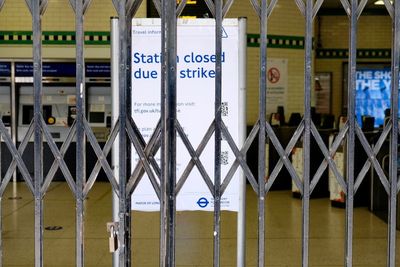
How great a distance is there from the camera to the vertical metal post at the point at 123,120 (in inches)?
125

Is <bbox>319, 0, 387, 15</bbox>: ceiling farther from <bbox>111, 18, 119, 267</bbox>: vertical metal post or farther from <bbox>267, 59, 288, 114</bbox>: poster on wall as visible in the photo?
<bbox>111, 18, 119, 267</bbox>: vertical metal post

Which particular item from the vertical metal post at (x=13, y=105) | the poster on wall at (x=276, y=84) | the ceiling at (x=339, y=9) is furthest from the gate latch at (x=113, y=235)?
the ceiling at (x=339, y=9)

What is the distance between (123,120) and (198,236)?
3.80 meters

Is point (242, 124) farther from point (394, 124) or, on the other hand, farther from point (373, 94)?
point (373, 94)

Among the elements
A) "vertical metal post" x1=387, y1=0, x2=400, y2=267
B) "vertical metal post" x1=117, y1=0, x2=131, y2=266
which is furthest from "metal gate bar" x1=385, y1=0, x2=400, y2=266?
"vertical metal post" x1=117, y1=0, x2=131, y2=266

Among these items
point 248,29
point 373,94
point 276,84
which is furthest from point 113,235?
point 373,94

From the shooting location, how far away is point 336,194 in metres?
8.62

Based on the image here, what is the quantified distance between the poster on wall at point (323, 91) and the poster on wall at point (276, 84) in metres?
4.05

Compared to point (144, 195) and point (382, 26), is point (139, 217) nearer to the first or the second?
point (144, 195)

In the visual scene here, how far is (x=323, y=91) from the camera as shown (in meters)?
15.4

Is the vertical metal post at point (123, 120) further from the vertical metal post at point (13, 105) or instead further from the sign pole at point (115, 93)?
the vertical metal post at point (13, 105)

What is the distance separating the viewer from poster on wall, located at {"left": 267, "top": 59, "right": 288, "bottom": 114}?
11344 mm

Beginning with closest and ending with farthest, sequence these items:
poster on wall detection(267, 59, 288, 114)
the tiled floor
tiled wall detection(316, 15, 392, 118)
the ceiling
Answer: the tiled floor → poster on wall detection(267, 59, 288, 114) → the ceiling → tiled wall detection(316, 15, 392, 118)

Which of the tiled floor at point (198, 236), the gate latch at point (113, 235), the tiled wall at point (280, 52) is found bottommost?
the tiled floor at point (198, 236)
